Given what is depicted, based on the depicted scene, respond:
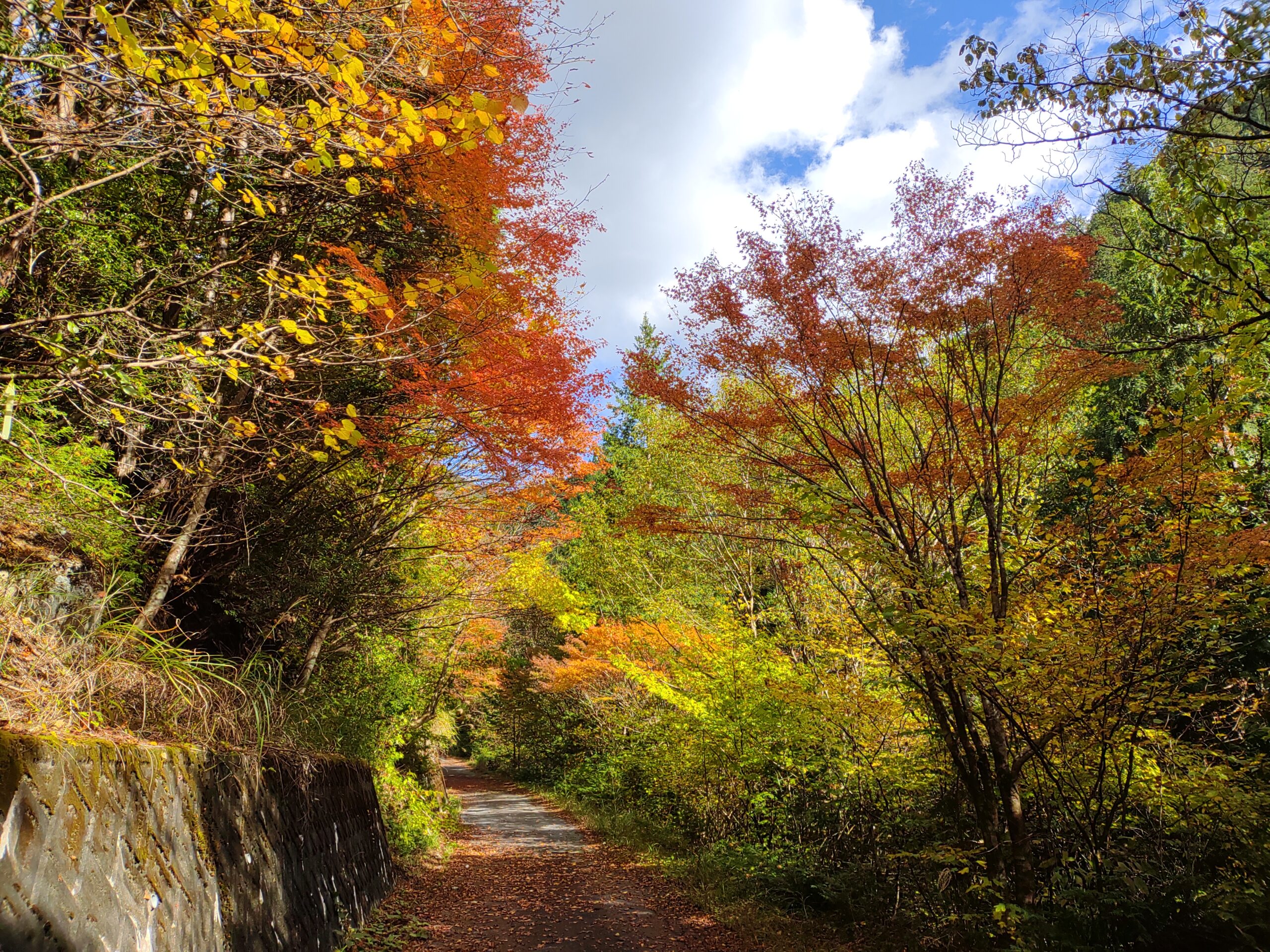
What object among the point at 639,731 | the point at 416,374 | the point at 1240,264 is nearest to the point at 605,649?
the point at 639,731

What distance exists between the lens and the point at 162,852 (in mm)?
A: 3531

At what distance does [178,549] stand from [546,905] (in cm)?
629

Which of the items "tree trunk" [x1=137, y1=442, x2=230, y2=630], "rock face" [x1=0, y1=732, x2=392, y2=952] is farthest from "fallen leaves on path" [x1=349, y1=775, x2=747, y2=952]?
"tree trunk" [x1=137, y1=442, x2=230, y2=630]

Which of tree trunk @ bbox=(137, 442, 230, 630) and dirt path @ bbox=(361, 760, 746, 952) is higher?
tree trunk @ bbox=(137, 442, 230, 630)

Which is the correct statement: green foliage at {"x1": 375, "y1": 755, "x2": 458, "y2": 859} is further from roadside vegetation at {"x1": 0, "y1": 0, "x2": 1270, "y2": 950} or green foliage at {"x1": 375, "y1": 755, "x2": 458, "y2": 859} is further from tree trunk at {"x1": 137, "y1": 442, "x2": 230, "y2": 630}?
tree trunk at {"x1": 137, "y1": 442, "x2": 230, "y2": 630}

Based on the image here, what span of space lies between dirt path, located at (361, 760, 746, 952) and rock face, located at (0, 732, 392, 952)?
1.59 m

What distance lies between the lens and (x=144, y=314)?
580cm

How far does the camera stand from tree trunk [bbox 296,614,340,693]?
7672 mm

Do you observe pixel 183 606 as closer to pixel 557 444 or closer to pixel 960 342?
pixel 557 444

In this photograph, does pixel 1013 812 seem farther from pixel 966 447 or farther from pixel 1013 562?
pixel 966 447

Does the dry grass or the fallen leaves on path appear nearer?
the dry grass

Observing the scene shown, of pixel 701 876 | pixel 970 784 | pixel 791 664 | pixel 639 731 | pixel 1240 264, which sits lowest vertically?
pixel 701 876

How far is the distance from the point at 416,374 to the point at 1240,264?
7.03 metres

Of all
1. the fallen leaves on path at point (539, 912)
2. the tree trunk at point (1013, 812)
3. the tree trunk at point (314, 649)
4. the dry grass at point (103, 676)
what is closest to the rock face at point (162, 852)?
the dry grass at point (103, 676)
